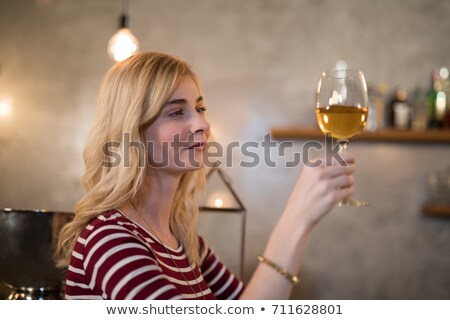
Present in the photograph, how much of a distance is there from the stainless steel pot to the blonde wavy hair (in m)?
0.04

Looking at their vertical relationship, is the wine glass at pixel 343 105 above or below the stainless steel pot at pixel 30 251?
above

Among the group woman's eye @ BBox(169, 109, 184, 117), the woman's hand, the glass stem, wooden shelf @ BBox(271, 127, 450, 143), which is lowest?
the woman's hand

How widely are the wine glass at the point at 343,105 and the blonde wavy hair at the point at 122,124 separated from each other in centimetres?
41

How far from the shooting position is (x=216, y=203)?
2.40 meters

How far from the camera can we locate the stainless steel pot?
143 cm

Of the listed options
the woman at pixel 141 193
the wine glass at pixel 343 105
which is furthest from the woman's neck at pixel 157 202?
the wine glass at pixel 343 105

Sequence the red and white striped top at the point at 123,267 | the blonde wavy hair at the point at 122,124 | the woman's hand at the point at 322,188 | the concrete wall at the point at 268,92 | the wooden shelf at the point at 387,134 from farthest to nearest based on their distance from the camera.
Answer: the concrete wall at the point at 268,92
the wooden shelf at the point at 387,134
the blonde wavy hair at the point at 122,124
the red and white striped top at the point at 123,267
the woman's hand at the point at 322,188

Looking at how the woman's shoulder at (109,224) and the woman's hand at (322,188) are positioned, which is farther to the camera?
the woman's shoulder at (109,224)

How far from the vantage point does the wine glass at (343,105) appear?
119 centimetres

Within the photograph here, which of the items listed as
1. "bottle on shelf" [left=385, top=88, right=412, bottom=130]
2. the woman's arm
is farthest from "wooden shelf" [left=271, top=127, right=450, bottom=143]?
the woman's arm

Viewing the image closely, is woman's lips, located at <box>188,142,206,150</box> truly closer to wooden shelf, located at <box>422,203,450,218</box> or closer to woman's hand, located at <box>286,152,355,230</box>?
woman's hand, located at <box>286,152,355,230</box>

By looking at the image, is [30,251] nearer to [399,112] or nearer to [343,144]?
[343,144]

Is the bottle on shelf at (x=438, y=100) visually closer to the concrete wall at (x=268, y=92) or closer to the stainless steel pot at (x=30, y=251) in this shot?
the concrete wall at (x=268, y=92)

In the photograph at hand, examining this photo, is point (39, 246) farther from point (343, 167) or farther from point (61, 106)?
point (61, 106)
